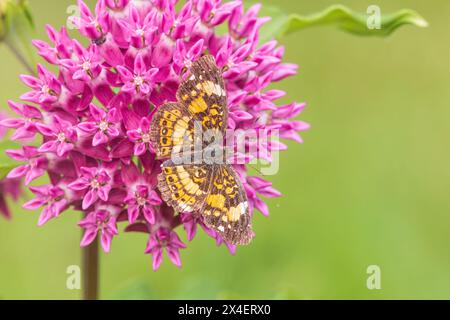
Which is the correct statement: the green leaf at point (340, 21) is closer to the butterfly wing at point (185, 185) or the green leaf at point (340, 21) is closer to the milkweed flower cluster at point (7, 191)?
the butterfly wing at point (185, 185)

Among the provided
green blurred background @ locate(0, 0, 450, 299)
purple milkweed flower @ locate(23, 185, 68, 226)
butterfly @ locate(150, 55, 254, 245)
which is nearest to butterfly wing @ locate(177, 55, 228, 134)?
butterfly @ locate(150, 55, 254, 245)

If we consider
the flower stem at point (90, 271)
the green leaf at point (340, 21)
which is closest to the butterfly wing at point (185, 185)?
the flower stem at point (90, 271)

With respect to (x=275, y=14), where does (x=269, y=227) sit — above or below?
below

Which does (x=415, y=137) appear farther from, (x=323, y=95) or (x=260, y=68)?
(x=260, y=68)

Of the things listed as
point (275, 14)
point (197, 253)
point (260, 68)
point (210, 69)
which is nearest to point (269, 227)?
point (197, 253)

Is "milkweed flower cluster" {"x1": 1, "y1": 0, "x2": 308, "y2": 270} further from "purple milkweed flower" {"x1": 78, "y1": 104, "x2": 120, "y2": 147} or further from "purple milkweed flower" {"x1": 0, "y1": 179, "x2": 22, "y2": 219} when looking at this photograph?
"purple milkweed flower" {"x1": 0, "y1": 179, "x2": 22, "y2": 219}

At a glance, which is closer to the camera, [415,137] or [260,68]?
[260,68]
